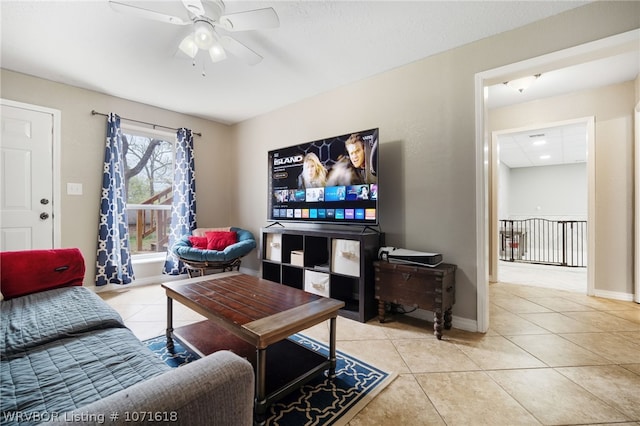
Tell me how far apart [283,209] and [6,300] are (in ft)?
7.61

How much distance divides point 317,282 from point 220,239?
65.4 inches

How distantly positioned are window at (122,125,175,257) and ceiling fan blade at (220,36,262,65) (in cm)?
236

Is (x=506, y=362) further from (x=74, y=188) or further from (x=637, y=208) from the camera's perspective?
(x=74, y=188)

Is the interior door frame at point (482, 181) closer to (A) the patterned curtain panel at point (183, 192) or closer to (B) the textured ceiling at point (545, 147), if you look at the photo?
(B) the textured ceiling at point (545, 147)

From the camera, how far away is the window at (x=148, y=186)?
3.74 m

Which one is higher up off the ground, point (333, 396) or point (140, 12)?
point (140, 12)

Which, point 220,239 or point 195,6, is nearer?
point 195,6

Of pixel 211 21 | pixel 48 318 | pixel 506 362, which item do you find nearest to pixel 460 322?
pixel 506 362

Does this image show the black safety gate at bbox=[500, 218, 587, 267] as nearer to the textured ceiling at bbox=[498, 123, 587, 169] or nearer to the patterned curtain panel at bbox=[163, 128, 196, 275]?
the textured ceiling at bbox=[498, 123, 587, 169]

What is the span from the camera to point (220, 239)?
12.1ft

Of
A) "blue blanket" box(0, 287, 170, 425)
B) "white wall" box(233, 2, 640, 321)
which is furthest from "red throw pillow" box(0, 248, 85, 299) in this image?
"white wall" box(233, 2, 640, 321)

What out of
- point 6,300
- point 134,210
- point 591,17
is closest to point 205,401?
point 6,300

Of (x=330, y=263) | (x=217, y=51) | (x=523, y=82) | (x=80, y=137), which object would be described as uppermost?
(x=523, y=82)

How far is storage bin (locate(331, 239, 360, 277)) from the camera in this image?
8.14 feet
